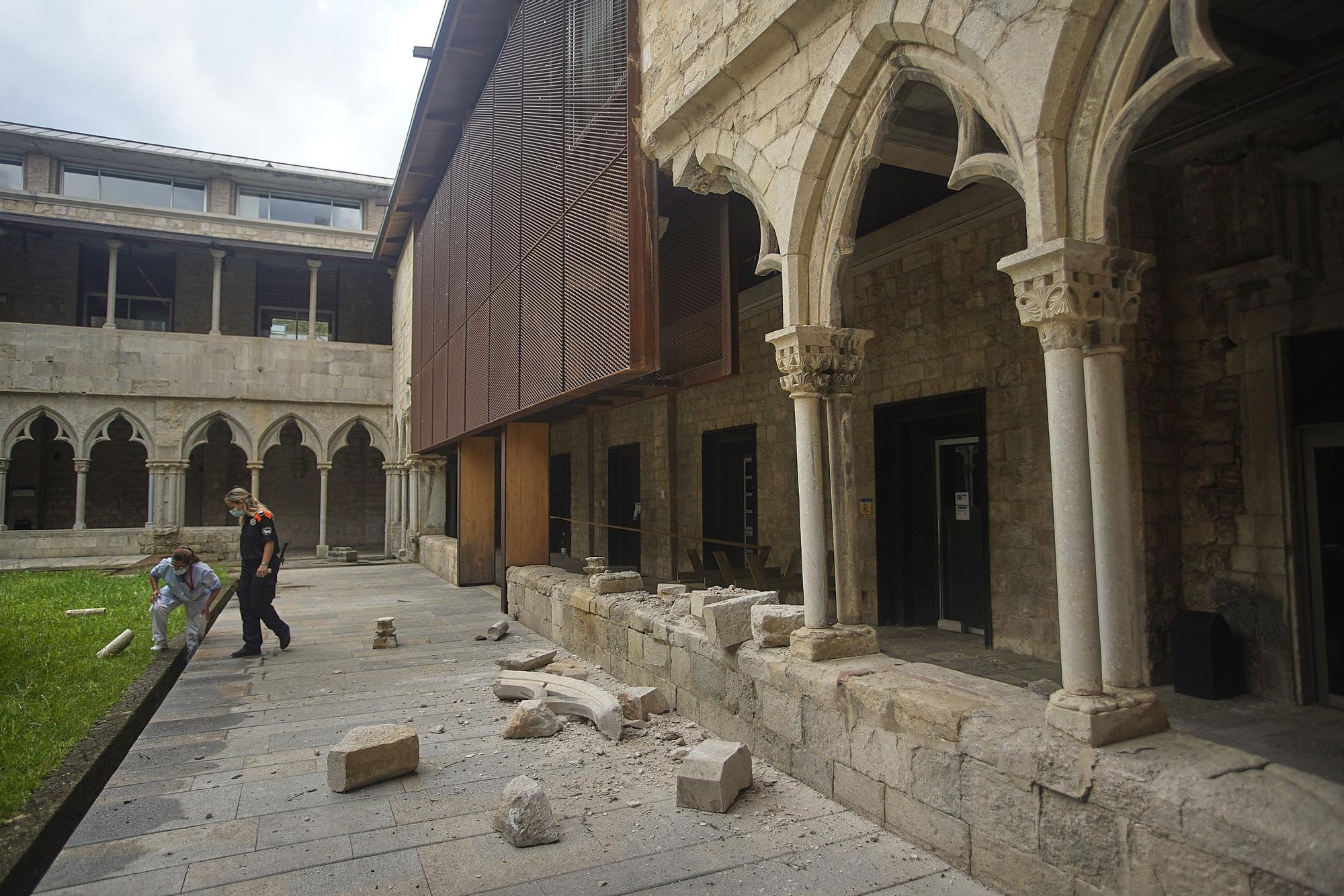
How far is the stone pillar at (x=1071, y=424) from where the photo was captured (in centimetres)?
291

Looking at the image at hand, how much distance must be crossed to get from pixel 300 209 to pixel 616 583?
19.7 metres

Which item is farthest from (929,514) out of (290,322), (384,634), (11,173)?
(11,173)

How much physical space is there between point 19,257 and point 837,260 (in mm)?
23659

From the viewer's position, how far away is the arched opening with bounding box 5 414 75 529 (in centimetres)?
2036

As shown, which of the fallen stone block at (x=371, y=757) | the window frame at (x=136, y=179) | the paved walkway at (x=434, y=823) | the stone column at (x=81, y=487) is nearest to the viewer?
the paved walkway at (x=434, y=823)

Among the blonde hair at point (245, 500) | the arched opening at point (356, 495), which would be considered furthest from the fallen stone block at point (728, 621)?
the arched opening at point (356, 495)

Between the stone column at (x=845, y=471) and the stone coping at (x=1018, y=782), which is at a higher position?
the stone column at (x=845, y=471)

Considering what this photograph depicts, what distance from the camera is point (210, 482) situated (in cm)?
2273

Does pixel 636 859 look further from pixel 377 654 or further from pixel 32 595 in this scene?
pixel 32 595

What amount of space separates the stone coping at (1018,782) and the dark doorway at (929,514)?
3375mm

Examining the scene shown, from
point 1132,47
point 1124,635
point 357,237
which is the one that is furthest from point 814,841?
point 357,237

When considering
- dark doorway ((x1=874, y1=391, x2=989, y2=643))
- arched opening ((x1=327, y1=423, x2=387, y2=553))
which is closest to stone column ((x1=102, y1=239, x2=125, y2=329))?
arched opening ((x1=327, y1=423, x2=387, y2=553))

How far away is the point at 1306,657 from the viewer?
196 inches

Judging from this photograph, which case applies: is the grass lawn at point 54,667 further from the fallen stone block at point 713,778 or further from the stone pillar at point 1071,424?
the stone pillar at point 1071,424
